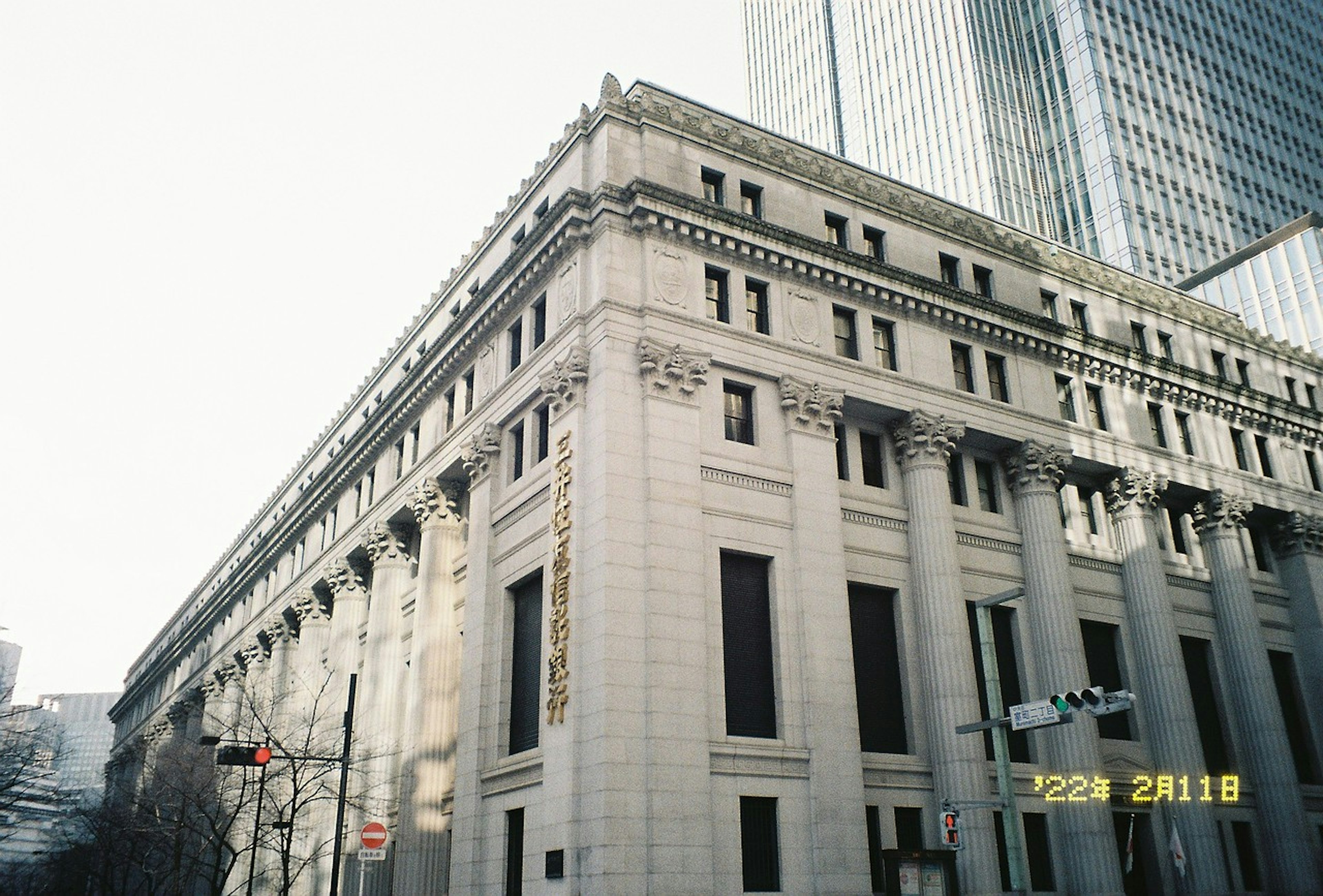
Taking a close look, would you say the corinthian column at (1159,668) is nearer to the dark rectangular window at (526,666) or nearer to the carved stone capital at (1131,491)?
the carved stone capital at (1131,491)

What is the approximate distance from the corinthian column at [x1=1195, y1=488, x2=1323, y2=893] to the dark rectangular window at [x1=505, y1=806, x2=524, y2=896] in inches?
1184

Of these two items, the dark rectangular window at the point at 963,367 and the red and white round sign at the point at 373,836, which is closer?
the red and white round sign at the point at 373,836

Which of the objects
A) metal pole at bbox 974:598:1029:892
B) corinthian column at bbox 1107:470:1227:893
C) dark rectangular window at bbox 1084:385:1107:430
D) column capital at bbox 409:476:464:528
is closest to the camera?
metal pole at bbox 974:598:1029:892

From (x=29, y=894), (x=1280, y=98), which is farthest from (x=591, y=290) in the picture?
(x=1280, y=98)

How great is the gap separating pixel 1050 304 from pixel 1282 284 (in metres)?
66.6

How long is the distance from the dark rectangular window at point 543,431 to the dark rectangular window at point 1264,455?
3602 cm

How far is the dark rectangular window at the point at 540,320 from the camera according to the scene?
38125mm

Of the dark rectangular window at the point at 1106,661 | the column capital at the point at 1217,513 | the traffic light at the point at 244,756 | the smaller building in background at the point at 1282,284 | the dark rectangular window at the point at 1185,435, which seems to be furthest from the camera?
the smaller building in background at the point at 1282,284

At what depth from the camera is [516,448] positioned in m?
39.1

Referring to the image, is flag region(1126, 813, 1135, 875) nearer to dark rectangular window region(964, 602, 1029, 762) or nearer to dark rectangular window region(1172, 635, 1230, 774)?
dark rectangular window region(964, 602, 1029, 762)

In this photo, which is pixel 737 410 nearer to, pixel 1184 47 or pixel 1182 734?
pixel 1182 734

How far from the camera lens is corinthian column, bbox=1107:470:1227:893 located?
3878cm

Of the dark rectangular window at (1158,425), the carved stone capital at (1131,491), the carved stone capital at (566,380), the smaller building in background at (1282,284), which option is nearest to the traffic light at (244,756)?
the carved stone capital at (566,380)

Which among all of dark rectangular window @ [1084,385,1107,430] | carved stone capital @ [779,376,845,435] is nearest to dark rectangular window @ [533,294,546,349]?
carved stone capital @ [779,376,845,435]
